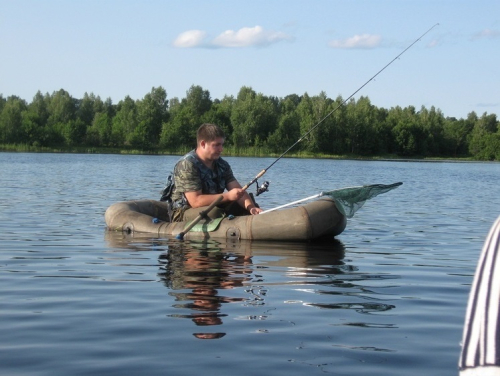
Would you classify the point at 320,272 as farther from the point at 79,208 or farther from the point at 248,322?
the point at 79,208

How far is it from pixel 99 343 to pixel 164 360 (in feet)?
1.86

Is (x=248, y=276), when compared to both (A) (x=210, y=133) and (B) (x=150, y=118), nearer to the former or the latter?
(A) (x=210, y=133)

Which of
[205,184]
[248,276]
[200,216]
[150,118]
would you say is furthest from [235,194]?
[150,118]

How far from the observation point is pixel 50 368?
14.0 feet

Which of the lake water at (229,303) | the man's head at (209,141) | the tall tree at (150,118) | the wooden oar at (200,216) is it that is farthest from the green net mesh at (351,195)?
the tall tree at (150,118)

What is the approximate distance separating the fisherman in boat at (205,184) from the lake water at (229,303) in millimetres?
552

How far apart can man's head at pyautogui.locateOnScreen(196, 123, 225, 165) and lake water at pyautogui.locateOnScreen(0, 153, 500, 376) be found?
3.80 ft

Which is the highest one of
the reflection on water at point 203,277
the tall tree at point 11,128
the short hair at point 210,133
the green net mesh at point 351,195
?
the tall tree at point 11,128

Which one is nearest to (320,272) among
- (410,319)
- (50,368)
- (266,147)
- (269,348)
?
(410,319)

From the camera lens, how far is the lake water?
4.48 metres

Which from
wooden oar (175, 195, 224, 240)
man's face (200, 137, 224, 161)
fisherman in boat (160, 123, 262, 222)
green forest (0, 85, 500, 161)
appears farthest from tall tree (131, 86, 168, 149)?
man's face (200, 137, 224, 161)

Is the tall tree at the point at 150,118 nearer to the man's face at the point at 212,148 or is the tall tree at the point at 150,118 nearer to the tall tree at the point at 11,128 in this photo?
the tall tree at the point at 11,128

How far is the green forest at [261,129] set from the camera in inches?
3366

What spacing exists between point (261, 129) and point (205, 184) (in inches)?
2976
